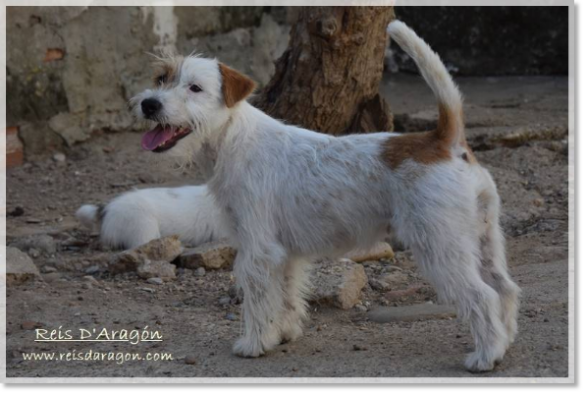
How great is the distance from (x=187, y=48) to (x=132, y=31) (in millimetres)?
690

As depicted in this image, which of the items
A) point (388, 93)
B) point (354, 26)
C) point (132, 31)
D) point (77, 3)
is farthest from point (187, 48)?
point (354, 26)

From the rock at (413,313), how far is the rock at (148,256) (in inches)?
65.8

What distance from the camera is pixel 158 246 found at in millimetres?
7191

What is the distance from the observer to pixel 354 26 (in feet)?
24.4

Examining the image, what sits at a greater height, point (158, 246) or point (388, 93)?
point (388, 93)

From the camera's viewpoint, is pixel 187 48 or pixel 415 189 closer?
pixel 415 189

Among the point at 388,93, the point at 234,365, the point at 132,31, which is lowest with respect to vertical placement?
the point at 234,365

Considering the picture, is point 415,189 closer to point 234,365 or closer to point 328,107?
point 234,365

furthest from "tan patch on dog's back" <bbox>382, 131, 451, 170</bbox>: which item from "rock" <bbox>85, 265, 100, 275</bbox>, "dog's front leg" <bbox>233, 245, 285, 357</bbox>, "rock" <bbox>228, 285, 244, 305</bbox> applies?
"rock" <bbox>85, 265, 100, 275</bbox>

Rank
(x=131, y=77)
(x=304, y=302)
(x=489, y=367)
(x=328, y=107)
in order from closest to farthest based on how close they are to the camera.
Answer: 1. (x=489, y=367)
2. (x=304, y=302)
3. (x=328, y=107)
4. (x=131, y=77)

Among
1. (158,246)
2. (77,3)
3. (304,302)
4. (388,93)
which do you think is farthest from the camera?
(388,93)

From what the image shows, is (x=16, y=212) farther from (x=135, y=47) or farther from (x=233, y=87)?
(x=233, y=87)

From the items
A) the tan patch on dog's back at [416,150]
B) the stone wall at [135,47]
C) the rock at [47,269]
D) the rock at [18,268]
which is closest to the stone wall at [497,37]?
the stone wall at [135,47]

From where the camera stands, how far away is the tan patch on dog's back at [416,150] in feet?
16.3
